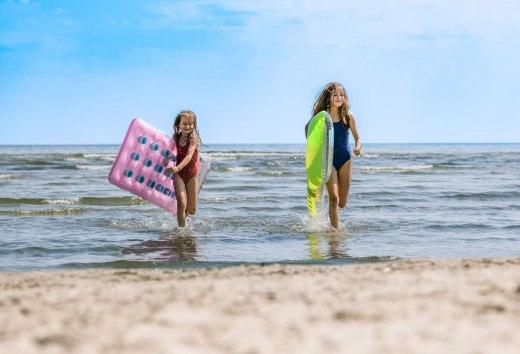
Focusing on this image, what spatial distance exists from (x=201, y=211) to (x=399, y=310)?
847cm

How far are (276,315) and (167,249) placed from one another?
4467 millimetres

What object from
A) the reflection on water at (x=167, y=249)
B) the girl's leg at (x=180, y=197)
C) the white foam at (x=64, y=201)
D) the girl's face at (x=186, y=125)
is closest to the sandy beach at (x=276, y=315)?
the reflection on water at (x=167, y=249)

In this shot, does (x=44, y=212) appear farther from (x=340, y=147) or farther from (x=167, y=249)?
(x=340, y=147)

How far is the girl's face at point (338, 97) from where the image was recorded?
830 centimetres

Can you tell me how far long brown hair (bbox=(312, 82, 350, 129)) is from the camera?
839 cm

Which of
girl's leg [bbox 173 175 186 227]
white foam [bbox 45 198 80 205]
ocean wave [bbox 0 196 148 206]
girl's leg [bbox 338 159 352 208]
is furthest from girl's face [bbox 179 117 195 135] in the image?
white foam [bbox 45 198 80 205]

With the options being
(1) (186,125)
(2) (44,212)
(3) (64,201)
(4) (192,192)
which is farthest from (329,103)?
(3) (64,201)

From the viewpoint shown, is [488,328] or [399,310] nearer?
[488,328]

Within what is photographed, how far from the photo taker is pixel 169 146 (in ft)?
29.5

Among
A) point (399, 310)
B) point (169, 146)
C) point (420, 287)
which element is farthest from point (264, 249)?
point (399, 310)

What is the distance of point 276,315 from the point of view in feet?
9.91

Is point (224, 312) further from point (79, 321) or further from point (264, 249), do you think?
point (264, 249)

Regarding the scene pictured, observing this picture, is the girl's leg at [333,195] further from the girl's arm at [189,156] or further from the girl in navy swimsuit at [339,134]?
the girl's arm at [189,156]

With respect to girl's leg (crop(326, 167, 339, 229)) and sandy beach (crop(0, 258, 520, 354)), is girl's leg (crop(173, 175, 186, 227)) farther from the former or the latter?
sandy beach (crop(0, 258, 520, 354))
